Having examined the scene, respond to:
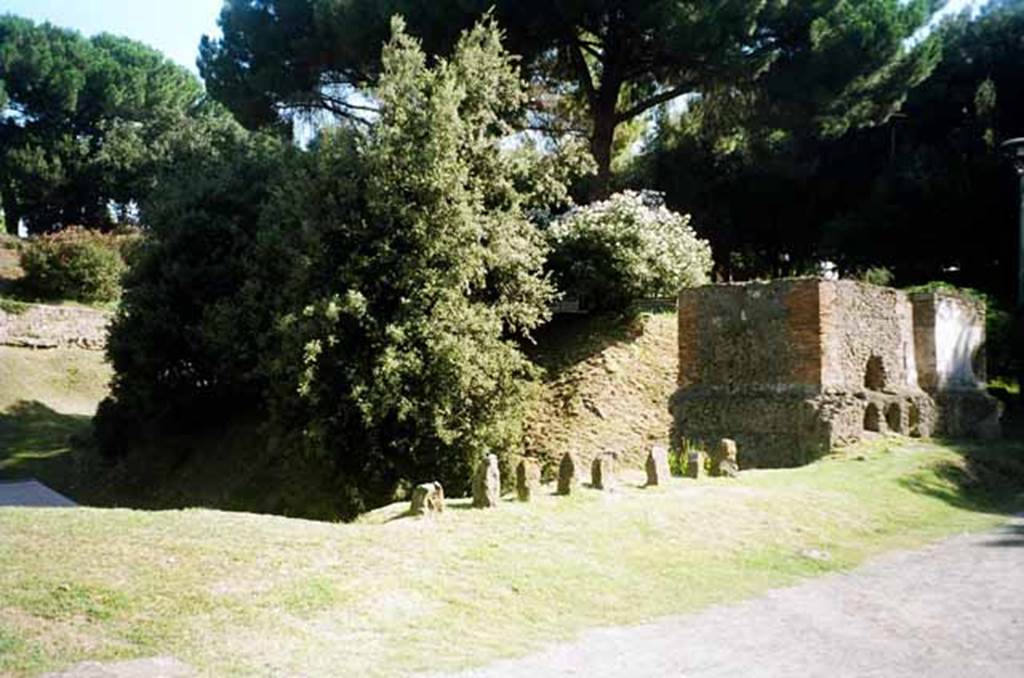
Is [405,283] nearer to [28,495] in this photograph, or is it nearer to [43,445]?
[28,495]

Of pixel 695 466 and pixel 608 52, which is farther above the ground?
pixel 608 52

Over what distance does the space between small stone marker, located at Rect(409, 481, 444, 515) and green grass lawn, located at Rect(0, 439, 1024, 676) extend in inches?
7.1

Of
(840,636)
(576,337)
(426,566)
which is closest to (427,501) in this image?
(426,566)

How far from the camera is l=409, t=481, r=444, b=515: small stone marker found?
916cm

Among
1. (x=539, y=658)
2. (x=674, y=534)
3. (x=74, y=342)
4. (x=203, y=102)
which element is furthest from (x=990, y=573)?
(x=203, y=102)

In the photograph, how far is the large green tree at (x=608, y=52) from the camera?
21.3 meters

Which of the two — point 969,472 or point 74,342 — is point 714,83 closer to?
point 969,472

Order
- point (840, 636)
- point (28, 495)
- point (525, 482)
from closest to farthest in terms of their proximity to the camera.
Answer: point (840, 636)
point (525, 482)
point (28, 495)

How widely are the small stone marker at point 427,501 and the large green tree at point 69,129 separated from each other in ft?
132

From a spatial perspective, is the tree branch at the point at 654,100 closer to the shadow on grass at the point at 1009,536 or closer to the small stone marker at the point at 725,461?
the small stone marker at the point at 725,461

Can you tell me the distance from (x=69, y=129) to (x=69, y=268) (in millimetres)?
20192

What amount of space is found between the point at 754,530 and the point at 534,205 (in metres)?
8.73

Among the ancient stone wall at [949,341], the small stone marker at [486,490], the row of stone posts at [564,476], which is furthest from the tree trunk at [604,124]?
the small stone marker at [486,490]

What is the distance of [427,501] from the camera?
30.1 ft
